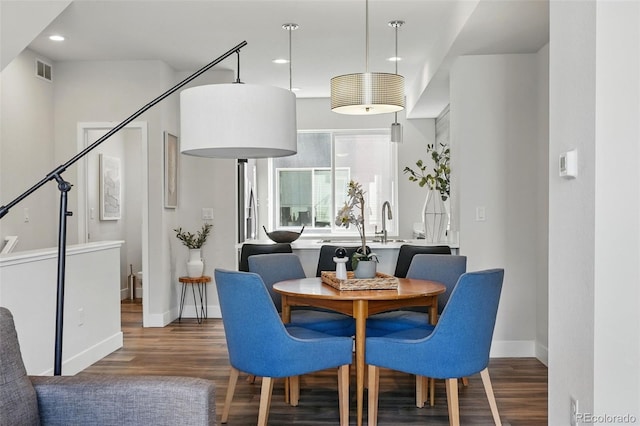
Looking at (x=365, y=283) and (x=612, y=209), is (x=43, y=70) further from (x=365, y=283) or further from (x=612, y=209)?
(x=612, y=209)

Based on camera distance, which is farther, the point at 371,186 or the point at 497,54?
the point at 371,186

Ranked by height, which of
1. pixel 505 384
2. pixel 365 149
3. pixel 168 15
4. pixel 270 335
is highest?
pixel 168 15

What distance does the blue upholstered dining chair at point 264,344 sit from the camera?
9.01 ft

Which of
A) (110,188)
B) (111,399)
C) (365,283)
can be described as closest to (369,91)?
(365,283)

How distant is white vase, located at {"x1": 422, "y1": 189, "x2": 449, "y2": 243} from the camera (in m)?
5.02

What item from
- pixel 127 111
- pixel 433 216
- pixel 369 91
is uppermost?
pixel 127 111

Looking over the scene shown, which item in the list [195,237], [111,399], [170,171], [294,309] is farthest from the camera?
A: [195,237]

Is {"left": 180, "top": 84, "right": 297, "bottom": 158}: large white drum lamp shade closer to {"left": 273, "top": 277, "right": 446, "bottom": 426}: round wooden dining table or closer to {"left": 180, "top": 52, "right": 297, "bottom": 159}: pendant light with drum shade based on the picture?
{"left": 180, "top": 52, "right": 297, "bottom": 159}: pendant light with drum shade

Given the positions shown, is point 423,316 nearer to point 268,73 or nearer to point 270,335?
point 270,335

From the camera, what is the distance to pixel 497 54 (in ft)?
14.9

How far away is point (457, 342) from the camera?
2723 mm

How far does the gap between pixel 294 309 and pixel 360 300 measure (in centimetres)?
117

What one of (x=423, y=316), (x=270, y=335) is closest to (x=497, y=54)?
(x=423, y=316)

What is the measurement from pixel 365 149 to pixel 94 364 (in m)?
4.71
